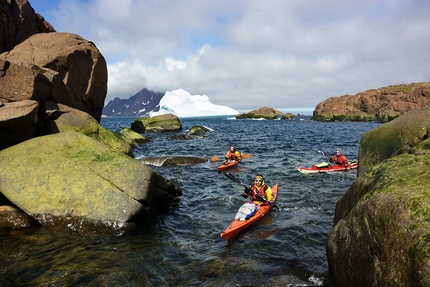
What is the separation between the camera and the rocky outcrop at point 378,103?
77.5m

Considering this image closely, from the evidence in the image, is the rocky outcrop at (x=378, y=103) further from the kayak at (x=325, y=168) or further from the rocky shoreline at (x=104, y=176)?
the rocky shoreline at (x=104, y=176)

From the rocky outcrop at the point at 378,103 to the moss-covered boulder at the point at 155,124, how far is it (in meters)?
56.2

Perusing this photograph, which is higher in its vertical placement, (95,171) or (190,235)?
(95,171)

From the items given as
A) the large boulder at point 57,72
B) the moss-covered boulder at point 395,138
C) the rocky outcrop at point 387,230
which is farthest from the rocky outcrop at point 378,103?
the rocky outcrop at point 387,230

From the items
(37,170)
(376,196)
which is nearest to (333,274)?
(376,196)

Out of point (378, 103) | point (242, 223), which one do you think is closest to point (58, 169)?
point (242, 223)

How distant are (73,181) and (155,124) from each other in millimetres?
40179

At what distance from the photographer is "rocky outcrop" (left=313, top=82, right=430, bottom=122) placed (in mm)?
77500

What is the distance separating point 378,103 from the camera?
90125 millimetres

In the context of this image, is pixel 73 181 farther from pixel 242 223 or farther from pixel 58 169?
pixel 242 223

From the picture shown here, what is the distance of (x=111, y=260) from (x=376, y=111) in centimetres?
9720

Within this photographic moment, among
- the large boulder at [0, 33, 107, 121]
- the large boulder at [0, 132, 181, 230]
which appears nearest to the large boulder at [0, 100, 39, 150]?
the large boulder at [0, 132, 181, 230]

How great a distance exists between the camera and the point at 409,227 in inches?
155

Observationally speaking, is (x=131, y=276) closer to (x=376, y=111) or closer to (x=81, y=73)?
(x=81, y=73)
